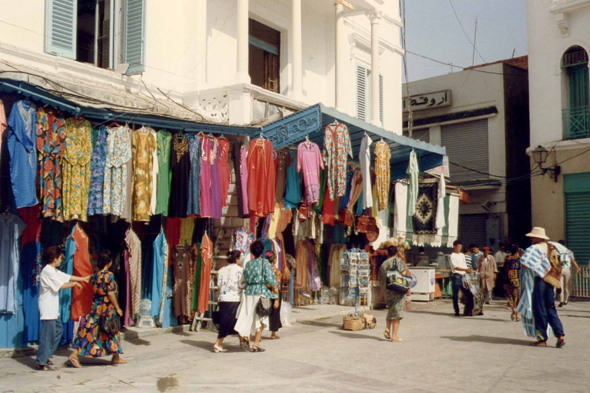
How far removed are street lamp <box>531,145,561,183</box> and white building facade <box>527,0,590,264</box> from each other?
1.2 inches

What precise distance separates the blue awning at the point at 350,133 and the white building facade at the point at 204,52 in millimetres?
735

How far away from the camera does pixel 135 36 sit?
38.0ft

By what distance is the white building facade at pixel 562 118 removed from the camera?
19047mm

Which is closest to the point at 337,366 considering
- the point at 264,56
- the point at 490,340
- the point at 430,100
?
the point at 490,340

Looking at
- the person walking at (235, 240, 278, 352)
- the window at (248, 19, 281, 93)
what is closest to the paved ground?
the person walking at (235, 240, 278, 352)

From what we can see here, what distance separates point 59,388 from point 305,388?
2.76 meters

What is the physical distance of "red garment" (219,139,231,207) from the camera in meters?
11.0

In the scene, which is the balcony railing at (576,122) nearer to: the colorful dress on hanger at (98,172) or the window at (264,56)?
the window at (264,56)

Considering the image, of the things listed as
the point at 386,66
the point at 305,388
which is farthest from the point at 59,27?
the point at 386,66

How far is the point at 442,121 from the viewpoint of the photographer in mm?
23875

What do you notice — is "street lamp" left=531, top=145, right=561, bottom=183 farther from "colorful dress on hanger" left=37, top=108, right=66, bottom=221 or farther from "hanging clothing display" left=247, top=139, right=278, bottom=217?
"colorful dress on hanger" left=37, top=108, right=66, bottom=221

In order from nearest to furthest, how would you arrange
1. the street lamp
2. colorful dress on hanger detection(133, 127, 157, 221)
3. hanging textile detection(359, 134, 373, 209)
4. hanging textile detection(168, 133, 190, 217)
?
colorful dress on hanger detection(133, 127, 157, 221)
hanging textile detection(168, 133, 190, 217)
hanging textile detection(359, 134, 373, 209)
the street lamp

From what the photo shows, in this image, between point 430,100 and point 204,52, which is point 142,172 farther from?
point 430,100

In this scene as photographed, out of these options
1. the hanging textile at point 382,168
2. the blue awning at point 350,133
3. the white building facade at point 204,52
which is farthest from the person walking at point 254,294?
the hanging textile at point 382,168
